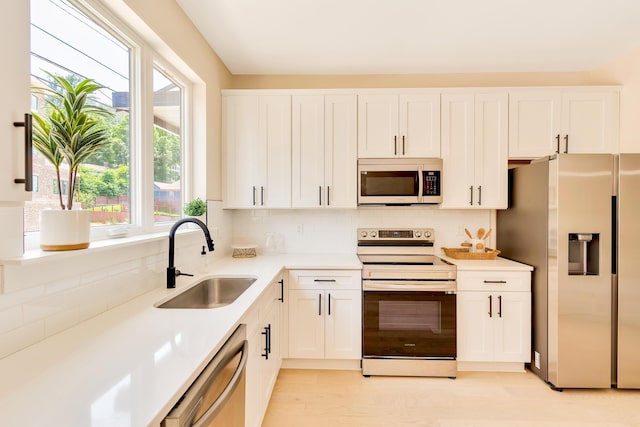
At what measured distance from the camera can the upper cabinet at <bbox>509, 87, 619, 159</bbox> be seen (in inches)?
108

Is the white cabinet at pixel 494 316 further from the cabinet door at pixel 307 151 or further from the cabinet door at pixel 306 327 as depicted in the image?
the cabinet door at pixel 307 151

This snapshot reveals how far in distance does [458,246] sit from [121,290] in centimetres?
277

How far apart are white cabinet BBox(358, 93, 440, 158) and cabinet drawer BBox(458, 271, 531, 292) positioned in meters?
1.06

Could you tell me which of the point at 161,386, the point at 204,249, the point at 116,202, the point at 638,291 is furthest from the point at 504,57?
the point at 161,386

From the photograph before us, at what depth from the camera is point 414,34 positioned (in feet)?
7.89

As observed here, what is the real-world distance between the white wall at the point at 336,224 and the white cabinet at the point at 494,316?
643 mm

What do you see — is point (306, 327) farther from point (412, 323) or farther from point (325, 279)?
point (412, 323)

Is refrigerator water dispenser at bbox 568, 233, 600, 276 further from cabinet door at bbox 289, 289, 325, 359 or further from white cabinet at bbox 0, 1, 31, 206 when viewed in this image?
white cabinet at bbox 0, 1, 31, 206

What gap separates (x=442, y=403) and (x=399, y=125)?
2.15 meters

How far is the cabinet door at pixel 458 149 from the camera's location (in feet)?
9.20

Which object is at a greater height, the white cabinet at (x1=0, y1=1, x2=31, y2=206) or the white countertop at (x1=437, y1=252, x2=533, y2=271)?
the white cabinet at (x1=0, y1=1, x2=31, y2=206)

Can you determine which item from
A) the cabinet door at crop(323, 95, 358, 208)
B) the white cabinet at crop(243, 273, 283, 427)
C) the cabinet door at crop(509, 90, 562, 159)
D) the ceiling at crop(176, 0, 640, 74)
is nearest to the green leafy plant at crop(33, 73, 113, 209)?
the white cabinet at crop(243, 273, 283, 427)

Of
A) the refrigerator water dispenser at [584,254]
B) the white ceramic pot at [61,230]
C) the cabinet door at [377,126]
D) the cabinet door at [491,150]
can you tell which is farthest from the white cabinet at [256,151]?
the refrigerator water dispenser at [584,254]

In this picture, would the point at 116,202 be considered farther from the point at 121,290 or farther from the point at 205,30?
the point at 205,30
